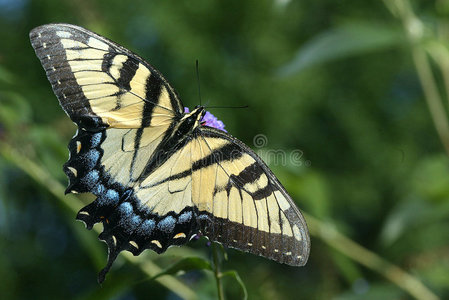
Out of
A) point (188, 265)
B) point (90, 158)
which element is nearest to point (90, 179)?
point (90, 158)

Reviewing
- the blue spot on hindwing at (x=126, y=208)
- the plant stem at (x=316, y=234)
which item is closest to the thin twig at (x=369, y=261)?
the plant stem at (x=316, y=234)

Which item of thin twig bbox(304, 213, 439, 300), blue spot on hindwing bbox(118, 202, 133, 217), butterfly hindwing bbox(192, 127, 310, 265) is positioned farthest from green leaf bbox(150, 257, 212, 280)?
thin twig bbox(304, 213, 439, 300)

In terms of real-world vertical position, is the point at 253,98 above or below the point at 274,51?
below

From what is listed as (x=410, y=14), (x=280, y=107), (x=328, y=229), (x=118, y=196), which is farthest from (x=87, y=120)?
(x=280, y=107)

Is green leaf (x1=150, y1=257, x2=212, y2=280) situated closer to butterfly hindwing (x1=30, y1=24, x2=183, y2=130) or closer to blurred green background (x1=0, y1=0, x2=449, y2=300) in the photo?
butterfly hindwing (x1=30, y1=24, x2=183, y2=130)

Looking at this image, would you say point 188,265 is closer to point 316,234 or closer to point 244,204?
point 244,204

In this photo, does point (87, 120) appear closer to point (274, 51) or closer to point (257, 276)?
point (257, 276)
